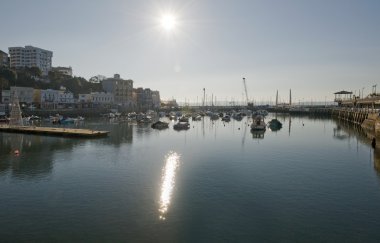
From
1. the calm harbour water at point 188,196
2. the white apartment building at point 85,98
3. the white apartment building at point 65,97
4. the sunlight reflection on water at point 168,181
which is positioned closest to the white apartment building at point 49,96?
the white apartment building at point 65,97

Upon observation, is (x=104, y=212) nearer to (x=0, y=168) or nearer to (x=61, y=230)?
(x=61, y=230)

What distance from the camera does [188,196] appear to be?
2841 centimetres

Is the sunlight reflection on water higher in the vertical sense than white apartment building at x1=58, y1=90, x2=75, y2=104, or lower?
lower

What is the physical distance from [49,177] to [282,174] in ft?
85.3

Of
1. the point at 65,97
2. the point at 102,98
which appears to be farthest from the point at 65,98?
the point at 102,98

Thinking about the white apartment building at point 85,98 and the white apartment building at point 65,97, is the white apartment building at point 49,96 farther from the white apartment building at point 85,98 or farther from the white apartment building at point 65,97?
the white apartment building at point 85,98

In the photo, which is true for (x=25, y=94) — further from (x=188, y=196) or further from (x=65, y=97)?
(x=188, y=196)

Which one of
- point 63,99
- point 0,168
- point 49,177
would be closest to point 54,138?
point 0,168

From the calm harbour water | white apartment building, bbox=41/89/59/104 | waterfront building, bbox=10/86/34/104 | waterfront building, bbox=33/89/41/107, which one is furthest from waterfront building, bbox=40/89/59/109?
the calm harbour water

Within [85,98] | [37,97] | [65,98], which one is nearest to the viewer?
[37,97]

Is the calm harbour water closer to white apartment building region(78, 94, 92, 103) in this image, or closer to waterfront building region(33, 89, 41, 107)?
waterfront building region(33, 89, 41, 107)

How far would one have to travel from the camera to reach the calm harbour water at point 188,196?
2103 centimetres

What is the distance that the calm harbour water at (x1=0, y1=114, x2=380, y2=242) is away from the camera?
21.0 meters

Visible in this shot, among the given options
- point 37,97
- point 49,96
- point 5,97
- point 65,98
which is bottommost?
point 5,97
